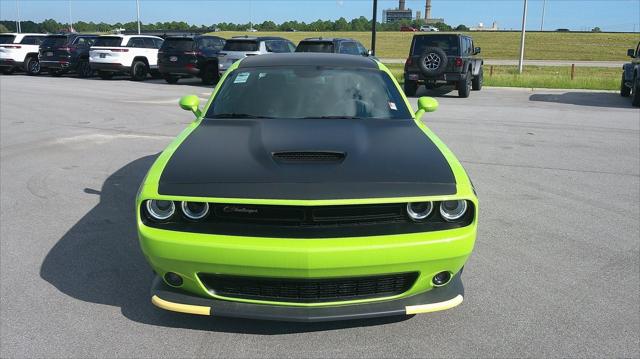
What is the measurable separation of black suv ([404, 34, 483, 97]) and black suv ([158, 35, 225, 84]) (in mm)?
7422

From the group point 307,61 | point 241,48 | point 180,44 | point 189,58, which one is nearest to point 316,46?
point 241,48

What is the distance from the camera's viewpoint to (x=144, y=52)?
2269cm

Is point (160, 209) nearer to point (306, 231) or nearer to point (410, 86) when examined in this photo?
point (306, 231)

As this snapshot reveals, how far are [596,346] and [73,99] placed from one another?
15401mm

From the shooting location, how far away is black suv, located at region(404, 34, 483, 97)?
16.8m

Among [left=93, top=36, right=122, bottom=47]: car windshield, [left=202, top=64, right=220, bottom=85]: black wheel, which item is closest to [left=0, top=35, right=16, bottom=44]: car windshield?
[left=93, top=36, right=122, bottom=47]: car windshield

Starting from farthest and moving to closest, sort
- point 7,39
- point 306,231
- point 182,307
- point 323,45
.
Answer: point 7,39 → point 323,45 → point 182,307 → point 306,231

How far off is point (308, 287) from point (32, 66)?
26618 mm

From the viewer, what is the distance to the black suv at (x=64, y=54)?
78.1 feet

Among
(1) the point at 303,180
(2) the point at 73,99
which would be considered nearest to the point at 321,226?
(1) the point at 303,180

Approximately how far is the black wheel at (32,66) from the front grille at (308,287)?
26.1m

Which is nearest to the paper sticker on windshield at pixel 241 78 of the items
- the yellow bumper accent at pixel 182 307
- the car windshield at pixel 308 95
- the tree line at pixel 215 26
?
the car windshield at pixel 308 95

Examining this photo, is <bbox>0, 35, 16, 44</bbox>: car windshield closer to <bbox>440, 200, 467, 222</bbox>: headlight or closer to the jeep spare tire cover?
the jeep spare tire cover

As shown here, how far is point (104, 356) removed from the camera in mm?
3016
